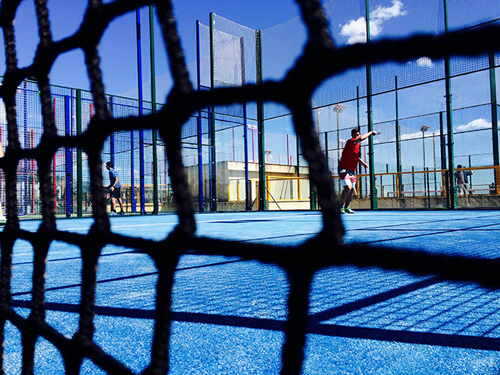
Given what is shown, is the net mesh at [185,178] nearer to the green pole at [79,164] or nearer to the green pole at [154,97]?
the green pole at [79,164]

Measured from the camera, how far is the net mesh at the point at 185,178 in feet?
1.12

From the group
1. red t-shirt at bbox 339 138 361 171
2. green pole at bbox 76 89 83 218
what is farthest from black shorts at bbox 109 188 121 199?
red t-shirt at bbox 339 138 361 171

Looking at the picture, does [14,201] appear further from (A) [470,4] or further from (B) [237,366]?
(A) [470,4]

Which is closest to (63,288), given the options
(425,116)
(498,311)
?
(498,311)

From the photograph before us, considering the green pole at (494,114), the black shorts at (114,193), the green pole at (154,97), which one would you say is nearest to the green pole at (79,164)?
the black shorts at (114,193)

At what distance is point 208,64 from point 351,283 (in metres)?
7.85

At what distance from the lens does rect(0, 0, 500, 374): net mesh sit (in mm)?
340

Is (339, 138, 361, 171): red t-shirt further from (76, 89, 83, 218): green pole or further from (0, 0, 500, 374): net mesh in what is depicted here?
(0, 0, 500, 374): net mesh

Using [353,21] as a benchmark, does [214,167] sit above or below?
below

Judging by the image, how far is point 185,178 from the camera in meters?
0.50

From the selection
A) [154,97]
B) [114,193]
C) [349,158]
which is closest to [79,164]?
[114,193]

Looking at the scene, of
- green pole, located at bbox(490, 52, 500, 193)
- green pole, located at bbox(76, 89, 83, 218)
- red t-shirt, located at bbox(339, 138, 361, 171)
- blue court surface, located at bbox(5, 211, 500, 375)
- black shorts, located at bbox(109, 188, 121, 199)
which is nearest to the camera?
blue court surface, located at bbox(5, 211, 500, 375)

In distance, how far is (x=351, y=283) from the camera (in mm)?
1527

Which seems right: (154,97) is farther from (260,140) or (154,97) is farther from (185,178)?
(185,178)
